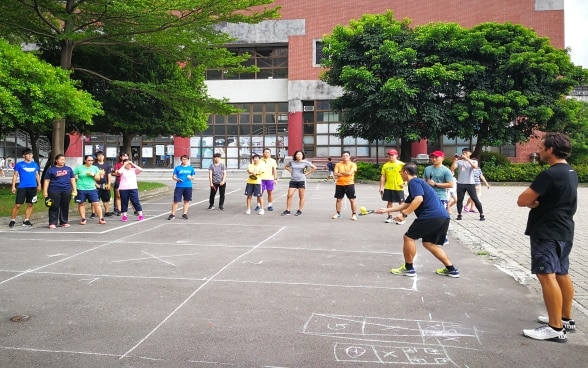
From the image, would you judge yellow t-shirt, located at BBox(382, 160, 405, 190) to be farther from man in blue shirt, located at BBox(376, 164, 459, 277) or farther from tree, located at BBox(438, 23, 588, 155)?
tree, located at BBox(438, 23, 588, 155)

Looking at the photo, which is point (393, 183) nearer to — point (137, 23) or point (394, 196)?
point (394, 196)

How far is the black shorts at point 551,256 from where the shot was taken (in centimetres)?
435

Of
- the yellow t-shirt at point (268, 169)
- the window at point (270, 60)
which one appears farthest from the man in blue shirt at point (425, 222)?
the window at point (270, 60)

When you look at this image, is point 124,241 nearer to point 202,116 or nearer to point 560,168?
point 560,168

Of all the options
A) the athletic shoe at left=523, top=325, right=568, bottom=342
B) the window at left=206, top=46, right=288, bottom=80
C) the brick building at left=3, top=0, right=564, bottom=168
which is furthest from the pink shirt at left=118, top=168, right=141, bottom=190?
the window at left=206, top=46, right=288, bottom=80

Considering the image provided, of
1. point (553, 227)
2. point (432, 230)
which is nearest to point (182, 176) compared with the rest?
point (432, 230)

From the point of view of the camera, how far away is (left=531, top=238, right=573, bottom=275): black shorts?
14.3 ft

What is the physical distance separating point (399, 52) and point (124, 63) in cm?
1496

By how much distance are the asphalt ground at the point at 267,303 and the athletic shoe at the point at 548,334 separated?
0.06 m

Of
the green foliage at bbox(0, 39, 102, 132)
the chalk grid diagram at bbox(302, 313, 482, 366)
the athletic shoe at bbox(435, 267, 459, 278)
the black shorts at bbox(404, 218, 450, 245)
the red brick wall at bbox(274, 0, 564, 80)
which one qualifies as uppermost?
the red brick wall at bbox(274, 0, 564, 80)

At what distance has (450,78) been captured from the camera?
2761 centimetres

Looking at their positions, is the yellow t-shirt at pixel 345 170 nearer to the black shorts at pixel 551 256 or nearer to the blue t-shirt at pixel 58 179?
the blue t-shirt at pixel 58 179

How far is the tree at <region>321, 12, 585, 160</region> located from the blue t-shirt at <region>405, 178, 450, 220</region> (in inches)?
829

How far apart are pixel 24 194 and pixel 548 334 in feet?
36.5
